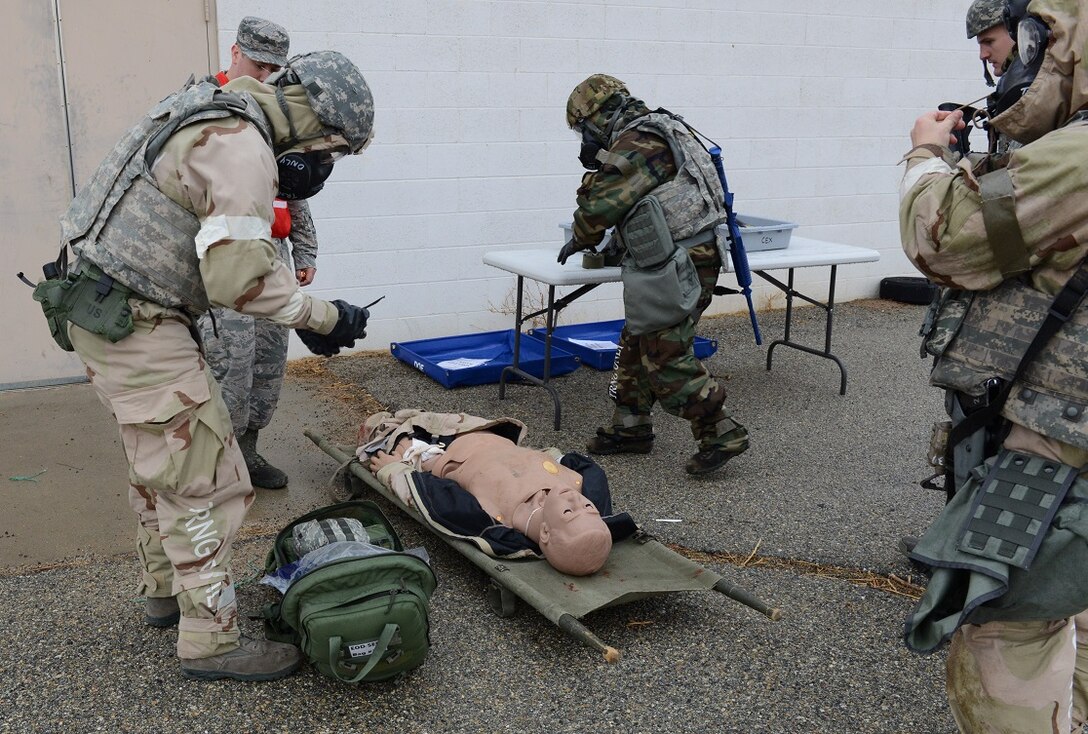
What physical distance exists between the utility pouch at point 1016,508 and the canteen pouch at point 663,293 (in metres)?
2.41

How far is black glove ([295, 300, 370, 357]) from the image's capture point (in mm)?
3000

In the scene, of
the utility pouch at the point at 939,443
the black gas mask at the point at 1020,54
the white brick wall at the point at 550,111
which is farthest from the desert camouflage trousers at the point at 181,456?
the white brick wall at the point at 550,111

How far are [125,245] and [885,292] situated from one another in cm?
741

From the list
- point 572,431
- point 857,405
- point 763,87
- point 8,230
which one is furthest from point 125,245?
point 763,87

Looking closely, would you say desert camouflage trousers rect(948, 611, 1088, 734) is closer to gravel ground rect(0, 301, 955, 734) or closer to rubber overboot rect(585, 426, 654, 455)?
gravel ground rect(0, 301, 955, 734)

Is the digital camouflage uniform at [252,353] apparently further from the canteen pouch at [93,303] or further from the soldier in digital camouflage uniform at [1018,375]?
the soldier in digital camouflage uniform at [1018,375]

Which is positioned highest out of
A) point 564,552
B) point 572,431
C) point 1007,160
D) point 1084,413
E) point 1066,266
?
point 1007,160

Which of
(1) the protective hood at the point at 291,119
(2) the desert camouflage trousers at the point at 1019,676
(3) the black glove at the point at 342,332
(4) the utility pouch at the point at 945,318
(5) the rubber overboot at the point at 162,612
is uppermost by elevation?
(1) the protective hood at the point at 291,119

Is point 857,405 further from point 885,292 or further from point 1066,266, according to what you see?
point 1066,266

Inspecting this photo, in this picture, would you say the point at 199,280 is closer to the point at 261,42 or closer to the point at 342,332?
the point at 342,332

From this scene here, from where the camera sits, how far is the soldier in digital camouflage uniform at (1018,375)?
6.92ft

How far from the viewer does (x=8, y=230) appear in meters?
5.60

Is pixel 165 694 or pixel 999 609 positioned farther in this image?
pixel 165 694

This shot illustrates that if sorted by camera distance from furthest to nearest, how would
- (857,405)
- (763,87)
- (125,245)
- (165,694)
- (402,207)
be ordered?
(763,87) < (402,207) < (857,405) < (165,694) < (125,245)
